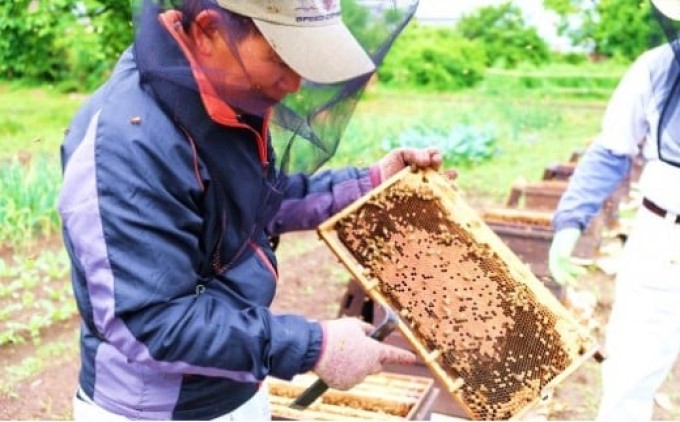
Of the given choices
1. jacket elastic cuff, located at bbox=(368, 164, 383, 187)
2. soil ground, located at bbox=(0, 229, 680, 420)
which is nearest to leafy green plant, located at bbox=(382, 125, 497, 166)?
soil ground, located at bbox=(0, 229, 680, 420)

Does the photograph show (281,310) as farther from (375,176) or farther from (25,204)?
(375,176)

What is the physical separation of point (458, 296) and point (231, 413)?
3.24ft

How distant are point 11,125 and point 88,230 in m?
9.84

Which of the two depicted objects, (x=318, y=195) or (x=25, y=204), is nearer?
(x=318, y=195)

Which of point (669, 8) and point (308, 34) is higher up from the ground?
point (308, 34)

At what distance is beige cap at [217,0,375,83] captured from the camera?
5.09ft

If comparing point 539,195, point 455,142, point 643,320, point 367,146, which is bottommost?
point 455,142

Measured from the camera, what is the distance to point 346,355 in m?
1.89

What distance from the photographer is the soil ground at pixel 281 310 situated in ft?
13.3

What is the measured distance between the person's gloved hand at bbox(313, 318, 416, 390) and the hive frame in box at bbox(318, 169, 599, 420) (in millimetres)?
504

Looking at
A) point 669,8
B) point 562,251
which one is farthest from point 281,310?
point 669,8

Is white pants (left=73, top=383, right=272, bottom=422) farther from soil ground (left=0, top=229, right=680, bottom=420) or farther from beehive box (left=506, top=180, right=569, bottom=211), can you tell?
beehive box (left=506, top=180, right=569, bottom=211)

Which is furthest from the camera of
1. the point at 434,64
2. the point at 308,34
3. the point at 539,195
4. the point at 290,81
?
the point at 434,64

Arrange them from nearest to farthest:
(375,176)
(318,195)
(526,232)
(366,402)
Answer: (318,195) → (375,176) → (366,402) → (526,232)
